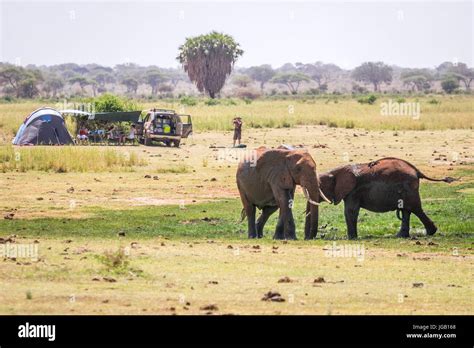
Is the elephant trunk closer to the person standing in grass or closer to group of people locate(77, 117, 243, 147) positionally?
the person standing in grass

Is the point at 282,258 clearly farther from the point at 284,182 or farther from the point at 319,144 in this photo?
the point at 319,144

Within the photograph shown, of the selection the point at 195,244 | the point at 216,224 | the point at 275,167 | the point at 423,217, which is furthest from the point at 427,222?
the point at 195,244

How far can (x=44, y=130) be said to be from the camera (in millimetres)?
49094

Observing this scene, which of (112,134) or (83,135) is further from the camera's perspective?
(112,134)

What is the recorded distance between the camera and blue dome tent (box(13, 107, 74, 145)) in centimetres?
4894

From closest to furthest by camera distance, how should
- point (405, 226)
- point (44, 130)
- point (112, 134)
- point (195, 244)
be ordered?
point (195, 244), point (405, 226), point (44, 130), point (112, 134)

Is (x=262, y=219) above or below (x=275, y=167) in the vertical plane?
below

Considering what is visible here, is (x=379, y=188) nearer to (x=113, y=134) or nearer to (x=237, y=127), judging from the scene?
(x=237, y=127)

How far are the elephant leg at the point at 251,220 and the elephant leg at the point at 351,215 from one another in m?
2.16

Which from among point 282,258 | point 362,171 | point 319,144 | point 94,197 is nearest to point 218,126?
point 319,144

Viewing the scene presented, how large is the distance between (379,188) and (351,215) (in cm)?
93

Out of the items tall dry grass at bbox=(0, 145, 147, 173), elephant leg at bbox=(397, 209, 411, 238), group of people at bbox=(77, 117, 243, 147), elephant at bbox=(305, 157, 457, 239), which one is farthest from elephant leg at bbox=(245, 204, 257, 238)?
group of people at bbox=(77, 117, 243, 147)

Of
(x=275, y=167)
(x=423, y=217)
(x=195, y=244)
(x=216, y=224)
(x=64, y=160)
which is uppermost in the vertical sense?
(x=275, y=167)

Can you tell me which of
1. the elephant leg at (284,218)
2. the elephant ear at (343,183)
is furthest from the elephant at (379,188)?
the elephant leg at (284,218)
